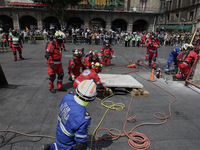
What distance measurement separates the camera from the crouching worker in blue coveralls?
208 centimetres

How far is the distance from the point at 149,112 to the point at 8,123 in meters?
3.99

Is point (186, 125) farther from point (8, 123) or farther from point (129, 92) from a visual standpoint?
point (8, 123)

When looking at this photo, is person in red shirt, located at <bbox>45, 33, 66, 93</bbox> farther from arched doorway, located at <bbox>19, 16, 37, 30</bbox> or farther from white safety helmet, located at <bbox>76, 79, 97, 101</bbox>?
arched doorway, located at <bbox>19, 16, 37, 30</bbox>

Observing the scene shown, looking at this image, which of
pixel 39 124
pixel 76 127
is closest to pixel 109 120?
pixel 39 124

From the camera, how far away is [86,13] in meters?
32.0

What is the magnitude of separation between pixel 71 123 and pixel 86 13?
108 feet

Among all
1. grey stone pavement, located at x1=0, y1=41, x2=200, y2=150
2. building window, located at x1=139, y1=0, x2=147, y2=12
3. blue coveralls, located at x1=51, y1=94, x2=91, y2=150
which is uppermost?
building window, located at x1=139, y1=0, x2=147, y2=12

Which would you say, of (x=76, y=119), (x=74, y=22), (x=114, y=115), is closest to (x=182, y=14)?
(x=74, y=22)

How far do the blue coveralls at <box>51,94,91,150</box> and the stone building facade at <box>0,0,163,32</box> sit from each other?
1182 inches

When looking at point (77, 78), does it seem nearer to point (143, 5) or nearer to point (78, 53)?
point (78, 53)

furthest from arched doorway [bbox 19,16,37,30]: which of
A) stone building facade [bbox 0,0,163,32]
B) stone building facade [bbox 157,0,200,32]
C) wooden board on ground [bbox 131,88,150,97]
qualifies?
wooden board on ground [bbox 131,88,150,97]

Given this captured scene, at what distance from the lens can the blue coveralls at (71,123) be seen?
6.82 ft

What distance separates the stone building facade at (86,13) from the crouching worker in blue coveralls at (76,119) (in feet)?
98.4

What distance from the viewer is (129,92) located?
5.87 meters
